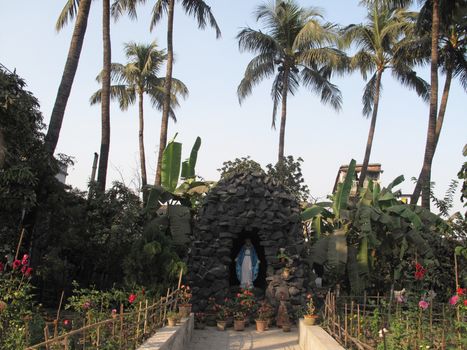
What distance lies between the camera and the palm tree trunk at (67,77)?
41.8 feet

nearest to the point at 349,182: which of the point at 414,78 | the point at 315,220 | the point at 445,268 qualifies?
the point at 315,220

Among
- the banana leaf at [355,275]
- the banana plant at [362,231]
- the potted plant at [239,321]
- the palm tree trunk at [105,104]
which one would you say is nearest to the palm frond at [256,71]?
the palm tree trunk at [105,104]

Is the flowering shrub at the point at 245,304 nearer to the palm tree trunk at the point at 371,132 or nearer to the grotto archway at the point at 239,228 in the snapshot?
the grotto archway at the point at 239,228

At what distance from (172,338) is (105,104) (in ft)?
33.7

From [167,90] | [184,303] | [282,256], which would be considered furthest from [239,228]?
[167,90]

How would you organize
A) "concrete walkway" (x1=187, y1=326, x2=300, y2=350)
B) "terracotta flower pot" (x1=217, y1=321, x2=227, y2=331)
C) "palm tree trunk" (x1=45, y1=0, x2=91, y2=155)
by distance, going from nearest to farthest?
"concrete walkway" (x1=187, y1=326, x2=300, y2=350) < "terracotta flower pot" (x1=217, y1=321, x2=227, y2=331) < "palm tree trunk" (x1=45, y1=0, x2=91, y2=155)

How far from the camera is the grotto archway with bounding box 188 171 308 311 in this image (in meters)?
13.0

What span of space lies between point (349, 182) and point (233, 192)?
10.8 ft

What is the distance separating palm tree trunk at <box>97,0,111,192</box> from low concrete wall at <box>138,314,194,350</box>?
6.42 meters

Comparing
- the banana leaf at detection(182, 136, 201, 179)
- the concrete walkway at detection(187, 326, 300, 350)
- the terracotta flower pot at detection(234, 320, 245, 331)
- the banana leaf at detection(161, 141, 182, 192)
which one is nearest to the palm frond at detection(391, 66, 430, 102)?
the banana leaf at detection(182, 136, 201, 179)

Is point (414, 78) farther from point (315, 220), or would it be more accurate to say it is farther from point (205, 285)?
point (205, 285)

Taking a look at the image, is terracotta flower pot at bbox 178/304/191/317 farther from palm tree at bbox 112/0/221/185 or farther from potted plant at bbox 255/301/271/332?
palm tree at bbox 112/0/221/185

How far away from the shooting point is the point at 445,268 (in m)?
15.2

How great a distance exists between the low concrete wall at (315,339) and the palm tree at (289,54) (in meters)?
12.7
